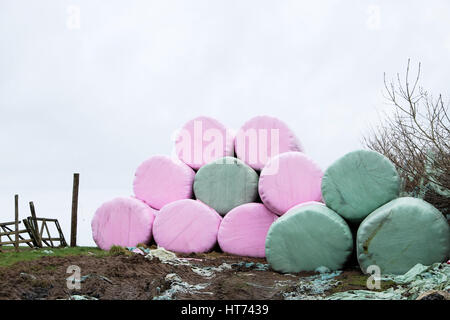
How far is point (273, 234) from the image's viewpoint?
588 centimetres

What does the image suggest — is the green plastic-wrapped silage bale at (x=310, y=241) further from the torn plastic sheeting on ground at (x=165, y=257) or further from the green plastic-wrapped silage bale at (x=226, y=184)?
the green plastic-wrapped silage bale at (x=226, y=184)

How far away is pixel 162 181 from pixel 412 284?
4.60 m

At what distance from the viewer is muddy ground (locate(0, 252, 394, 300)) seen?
413 cm

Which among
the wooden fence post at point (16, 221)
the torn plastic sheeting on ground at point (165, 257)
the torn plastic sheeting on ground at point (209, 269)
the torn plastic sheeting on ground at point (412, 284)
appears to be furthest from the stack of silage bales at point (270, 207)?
the wooden fence post at point (16, 221)

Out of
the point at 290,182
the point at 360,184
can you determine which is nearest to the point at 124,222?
the point at 290,182

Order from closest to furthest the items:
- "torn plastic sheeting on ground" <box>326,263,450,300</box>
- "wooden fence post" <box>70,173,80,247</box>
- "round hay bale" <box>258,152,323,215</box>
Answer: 1. "torn plastic sheeting on ground" <box>326,263,450,300</box>
2. "round hay bale" <box>258,152,323,215</box>
3. "wooden fence post" <box>70,173,80,247</box>

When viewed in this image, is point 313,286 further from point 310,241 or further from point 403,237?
point 403,237

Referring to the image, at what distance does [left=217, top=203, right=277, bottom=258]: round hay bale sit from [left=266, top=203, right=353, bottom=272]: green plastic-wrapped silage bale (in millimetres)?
1270

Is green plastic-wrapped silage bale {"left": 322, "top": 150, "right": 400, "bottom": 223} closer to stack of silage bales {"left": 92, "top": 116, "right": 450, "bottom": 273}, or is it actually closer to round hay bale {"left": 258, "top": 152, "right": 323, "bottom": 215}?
stack of silage bales {"left": 92, "top": 116, "right": 450, "bottom": 273}

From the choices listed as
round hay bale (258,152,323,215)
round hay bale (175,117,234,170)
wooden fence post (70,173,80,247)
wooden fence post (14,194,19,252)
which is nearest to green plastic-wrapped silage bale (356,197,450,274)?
round hay bale (258,152,323,215)

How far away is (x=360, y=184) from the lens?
570 centimetres
